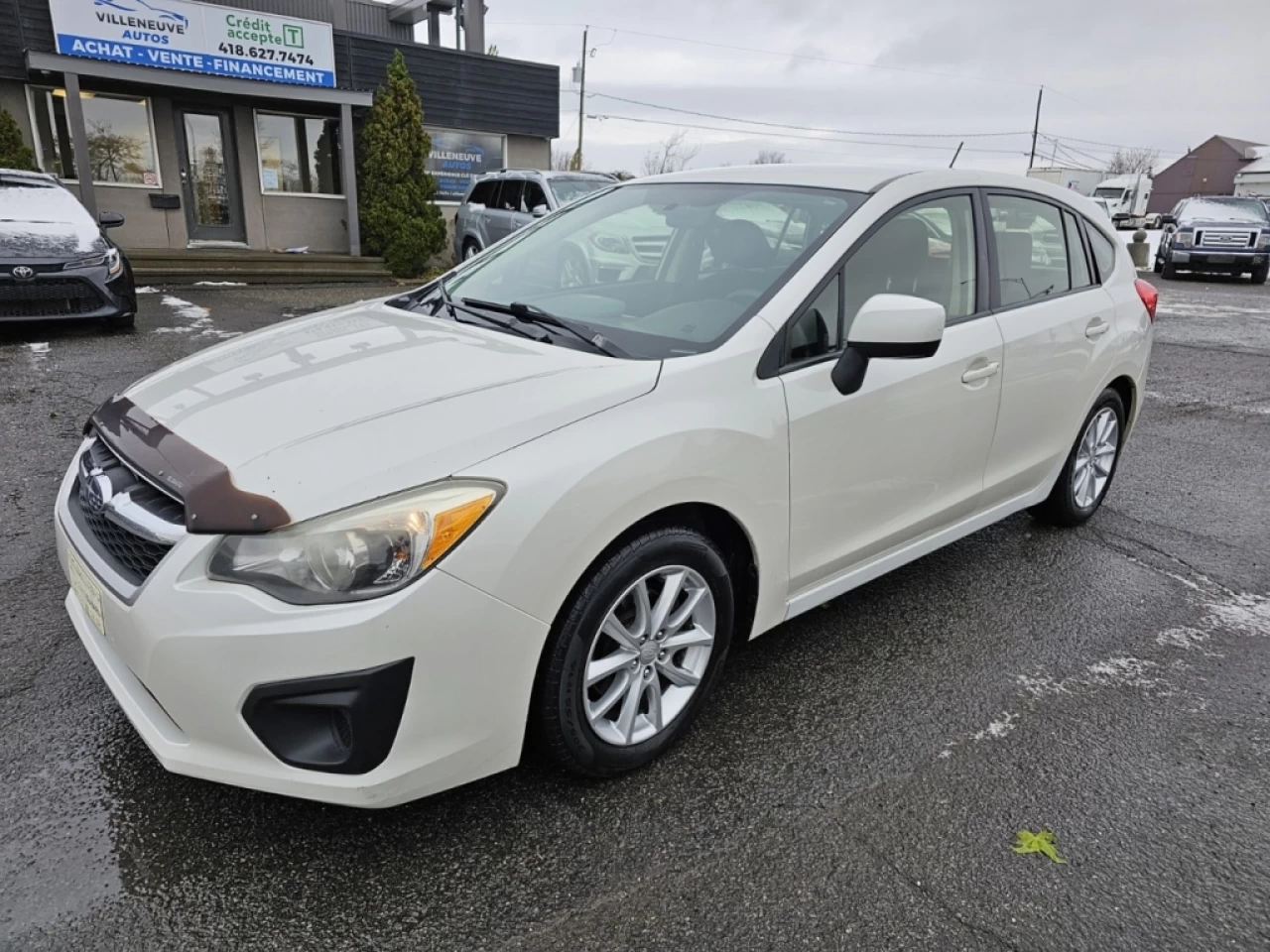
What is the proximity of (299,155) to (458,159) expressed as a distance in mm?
3111

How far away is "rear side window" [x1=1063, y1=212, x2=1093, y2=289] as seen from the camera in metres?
3.93

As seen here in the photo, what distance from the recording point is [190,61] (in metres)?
13.3

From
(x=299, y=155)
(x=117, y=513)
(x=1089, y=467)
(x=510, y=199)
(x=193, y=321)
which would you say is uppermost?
(x=299, y=155)

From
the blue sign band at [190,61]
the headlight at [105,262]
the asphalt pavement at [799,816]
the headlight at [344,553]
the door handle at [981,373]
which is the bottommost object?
the asphalt pavement at [799,816]

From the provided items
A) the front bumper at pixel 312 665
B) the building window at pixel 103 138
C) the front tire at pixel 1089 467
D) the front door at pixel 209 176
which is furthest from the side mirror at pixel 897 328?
the front door at pixel 209 176

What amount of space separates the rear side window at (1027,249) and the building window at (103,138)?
1440cm

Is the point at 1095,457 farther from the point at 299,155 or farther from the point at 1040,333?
the point at 299,155

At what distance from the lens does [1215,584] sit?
3.88 m

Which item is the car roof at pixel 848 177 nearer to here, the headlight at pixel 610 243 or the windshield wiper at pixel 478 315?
the headlight at pixel 610 243

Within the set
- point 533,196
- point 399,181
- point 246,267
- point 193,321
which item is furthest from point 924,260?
point 399,181

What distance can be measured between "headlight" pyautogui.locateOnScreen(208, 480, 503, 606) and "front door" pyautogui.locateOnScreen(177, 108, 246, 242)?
1521 centimetres

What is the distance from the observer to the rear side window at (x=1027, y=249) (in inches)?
137

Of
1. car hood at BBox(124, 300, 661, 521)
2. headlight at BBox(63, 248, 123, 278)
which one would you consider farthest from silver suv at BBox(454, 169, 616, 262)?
car hood at BBox(124, 300, 661, 521)

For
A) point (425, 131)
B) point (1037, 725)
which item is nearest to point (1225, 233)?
point (425, 131)
